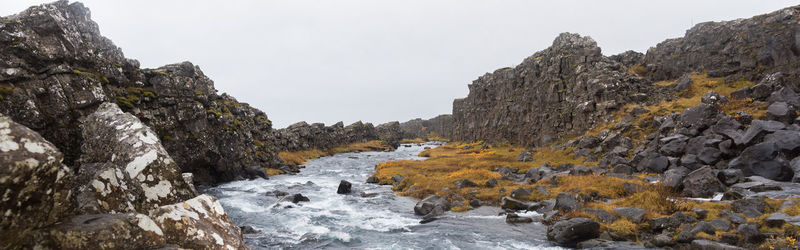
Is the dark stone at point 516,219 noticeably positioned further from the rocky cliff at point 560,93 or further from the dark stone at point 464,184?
the rocky cliff at point 560,93

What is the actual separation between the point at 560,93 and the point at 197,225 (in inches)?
2703

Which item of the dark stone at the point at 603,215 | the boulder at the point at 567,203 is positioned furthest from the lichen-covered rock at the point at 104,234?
the boulder at the point at 567,203

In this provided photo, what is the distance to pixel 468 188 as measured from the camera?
111 ft

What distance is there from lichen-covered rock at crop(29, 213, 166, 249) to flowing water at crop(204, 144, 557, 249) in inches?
553

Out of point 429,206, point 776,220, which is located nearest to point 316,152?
point 429,206

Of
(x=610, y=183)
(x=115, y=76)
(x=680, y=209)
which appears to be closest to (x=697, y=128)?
(x=610, y=183)

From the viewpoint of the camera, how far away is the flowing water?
20047mm

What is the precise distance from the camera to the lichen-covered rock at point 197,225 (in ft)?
22.8

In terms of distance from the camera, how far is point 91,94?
25.6m

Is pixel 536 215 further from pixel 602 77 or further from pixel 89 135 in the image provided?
pixel 602 77

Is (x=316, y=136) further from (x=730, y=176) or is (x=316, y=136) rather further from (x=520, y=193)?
(x=730, y=176)

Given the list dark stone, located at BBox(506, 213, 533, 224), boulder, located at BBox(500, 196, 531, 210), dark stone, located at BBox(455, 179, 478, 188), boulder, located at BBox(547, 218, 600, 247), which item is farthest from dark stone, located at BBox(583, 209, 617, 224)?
dark stone, located at BBox(455, 179, 478, 188)

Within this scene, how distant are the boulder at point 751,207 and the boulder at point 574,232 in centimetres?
673

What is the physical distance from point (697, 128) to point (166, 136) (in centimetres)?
5078
